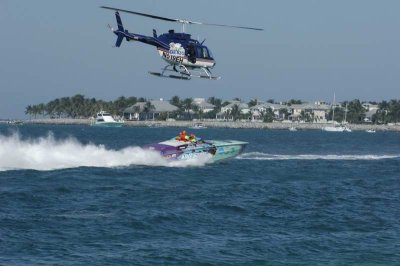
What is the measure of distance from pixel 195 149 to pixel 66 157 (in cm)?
722

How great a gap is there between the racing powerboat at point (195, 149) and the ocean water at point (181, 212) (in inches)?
22.4

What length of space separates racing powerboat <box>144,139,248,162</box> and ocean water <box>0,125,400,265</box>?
0.57 m

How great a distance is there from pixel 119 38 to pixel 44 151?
8455mm

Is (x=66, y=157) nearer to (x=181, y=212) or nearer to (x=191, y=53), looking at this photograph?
(x=191, y=53)

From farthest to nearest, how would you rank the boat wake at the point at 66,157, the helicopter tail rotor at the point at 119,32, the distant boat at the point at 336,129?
the distant boat at the point at 336,129
the boat wake at the point at 66,157
the helicopter tail rotor at the point at 119,32

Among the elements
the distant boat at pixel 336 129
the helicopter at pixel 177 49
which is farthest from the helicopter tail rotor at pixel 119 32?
the distant boat at pixel 336 129

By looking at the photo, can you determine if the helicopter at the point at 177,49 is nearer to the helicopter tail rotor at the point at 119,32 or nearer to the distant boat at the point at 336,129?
the helicopter tail rotor at the point at 119,32

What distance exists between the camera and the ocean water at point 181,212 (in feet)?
69.6

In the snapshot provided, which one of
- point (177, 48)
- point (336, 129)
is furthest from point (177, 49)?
point (336, 129)

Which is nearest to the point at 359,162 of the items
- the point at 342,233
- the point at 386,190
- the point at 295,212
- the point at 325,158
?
the point at 325,158

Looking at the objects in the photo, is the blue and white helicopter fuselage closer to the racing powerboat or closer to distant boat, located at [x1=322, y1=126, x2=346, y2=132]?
the racing powerboat

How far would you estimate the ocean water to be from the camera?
21203 millimetres

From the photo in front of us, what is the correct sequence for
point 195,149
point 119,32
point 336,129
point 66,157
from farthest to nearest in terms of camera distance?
point 336,129 < point 195,149 < point 66,157 < point 119,32

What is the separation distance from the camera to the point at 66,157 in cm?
4466
